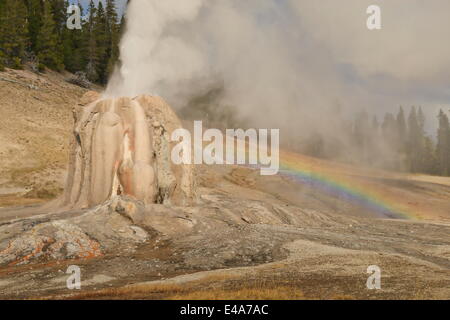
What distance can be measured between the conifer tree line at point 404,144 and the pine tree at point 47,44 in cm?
7931

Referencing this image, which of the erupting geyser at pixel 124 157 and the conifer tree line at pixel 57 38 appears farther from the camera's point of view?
the conifer tree line at pixel 57 38

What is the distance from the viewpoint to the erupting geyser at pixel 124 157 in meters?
25.9

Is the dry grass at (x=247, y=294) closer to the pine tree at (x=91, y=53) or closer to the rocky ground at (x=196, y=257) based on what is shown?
the rocky ground at (x=196, y=257)

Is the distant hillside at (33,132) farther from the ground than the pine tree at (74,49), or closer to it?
closer to it

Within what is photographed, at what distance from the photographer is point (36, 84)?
67.8 meters

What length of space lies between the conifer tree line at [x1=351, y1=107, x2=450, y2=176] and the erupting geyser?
9086 cm

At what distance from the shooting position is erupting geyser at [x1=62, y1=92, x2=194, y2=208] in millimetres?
25859

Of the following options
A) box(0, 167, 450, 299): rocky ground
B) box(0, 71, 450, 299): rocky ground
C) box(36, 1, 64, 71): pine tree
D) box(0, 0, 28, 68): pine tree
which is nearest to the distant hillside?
box(0, 0, 28, 68): pine tree

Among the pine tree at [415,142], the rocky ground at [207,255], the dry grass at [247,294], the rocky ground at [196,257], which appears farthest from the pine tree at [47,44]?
the pine tree at [415,142]

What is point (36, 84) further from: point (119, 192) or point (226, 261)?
point (226, 261)

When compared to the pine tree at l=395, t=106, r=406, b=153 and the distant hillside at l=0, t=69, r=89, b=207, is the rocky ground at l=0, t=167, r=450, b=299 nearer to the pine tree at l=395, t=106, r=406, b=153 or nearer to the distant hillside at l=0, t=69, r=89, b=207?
the distant hillside at l=0, t=69, r=89, b=207

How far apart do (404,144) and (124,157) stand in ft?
353

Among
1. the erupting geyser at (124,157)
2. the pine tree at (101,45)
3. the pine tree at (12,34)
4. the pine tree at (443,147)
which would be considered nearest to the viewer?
the erupting geyser at (124,157)

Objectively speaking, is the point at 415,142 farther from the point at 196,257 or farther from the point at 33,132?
the point at 196,257
